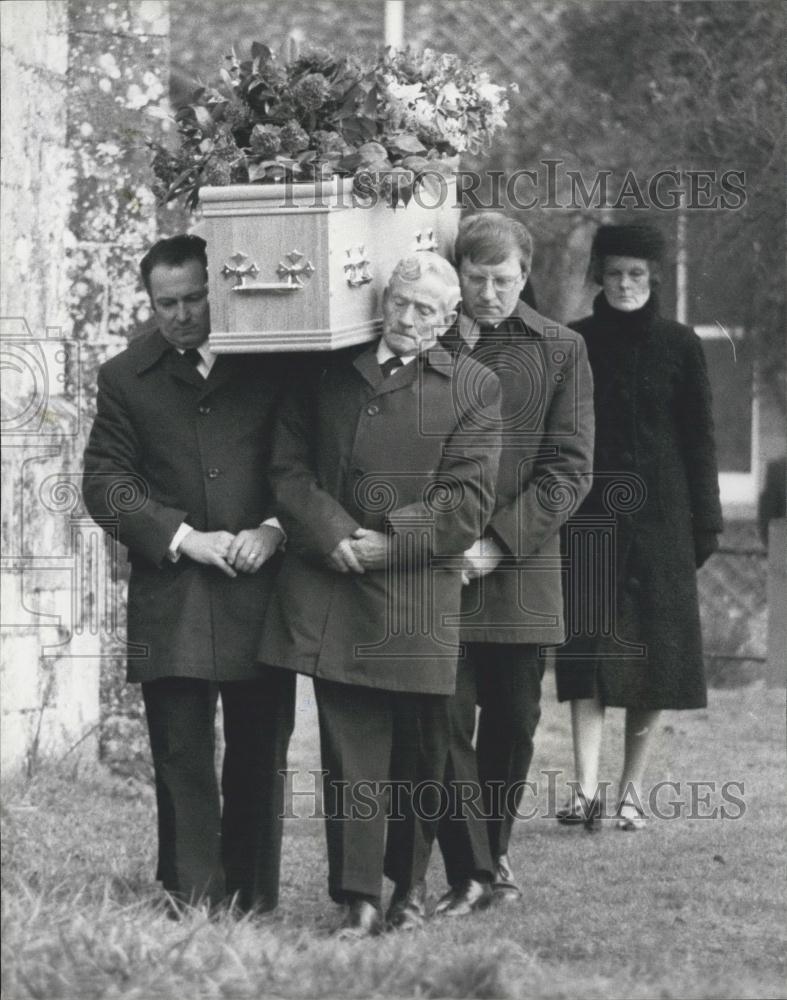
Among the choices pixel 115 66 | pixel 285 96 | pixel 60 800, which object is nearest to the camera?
pixel 285 96

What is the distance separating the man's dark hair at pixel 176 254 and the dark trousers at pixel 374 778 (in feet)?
3.81

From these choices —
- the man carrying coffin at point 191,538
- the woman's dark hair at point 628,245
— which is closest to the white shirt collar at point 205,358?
the man carrying coffin at point 191,538

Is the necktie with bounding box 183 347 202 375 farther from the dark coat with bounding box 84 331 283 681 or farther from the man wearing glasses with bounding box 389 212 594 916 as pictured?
the man wearing glasses with bounding box 389 212 594 916

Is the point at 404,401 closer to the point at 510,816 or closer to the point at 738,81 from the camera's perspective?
the point at 510,816

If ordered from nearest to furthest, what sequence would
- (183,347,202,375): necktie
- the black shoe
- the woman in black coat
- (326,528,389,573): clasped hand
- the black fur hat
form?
1. (326,528,389,573): clasped hand
2. the black shoe
3. (183,347,202,375): necktie
4. the black fur hat
5. the woman in black coat

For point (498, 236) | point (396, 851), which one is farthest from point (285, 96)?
point (396, 851)

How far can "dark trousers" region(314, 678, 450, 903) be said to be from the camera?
6.01 m

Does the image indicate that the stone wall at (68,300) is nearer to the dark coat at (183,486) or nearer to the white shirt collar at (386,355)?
the dark coat at (183,486)

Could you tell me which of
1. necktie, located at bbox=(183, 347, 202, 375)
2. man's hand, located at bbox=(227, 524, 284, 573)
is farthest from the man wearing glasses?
necktie, located at bbox=(183, 347, 202, 375)

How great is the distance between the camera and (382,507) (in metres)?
6.09

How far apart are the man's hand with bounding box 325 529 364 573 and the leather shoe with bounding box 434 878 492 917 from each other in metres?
1.04

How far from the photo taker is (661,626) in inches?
313

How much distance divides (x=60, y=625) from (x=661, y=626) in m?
2.09

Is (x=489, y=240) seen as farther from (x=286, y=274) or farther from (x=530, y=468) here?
(x=286, y=274)
